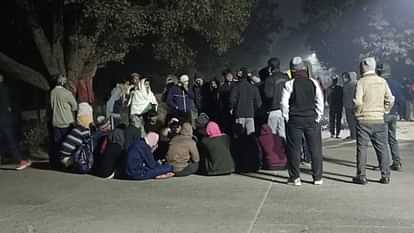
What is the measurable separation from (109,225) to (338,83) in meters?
11.7

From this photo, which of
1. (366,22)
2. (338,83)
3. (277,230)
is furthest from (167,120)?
(366,22)

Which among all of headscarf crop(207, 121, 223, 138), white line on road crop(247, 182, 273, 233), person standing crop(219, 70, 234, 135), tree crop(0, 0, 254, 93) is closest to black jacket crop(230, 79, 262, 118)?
person standing crop(219, 70, 234, 135)

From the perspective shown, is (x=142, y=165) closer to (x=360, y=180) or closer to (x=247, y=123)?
(x=247, y=123)

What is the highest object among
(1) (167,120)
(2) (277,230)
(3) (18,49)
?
(3) (18,49)

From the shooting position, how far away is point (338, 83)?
61.1 feet

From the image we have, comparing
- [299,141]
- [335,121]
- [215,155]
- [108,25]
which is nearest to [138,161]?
[215,155]

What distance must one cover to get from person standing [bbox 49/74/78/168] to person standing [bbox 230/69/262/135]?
2.89 metres

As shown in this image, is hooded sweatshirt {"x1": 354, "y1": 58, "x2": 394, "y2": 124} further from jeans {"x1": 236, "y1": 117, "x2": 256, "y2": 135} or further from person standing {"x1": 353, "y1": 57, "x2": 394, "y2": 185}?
jeans {"x1": 236, "y1": 117, "x2": 256, "y2": 135}

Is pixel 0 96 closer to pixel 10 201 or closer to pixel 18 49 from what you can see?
pixel 10 201

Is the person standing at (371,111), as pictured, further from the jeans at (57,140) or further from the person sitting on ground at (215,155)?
the jeans at (57,140)

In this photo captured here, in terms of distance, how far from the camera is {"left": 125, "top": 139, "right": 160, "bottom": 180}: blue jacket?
1109 cm

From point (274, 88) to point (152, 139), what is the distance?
2.30 m

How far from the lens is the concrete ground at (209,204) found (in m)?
7.93

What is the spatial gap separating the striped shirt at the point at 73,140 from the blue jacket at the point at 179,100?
2.19m
